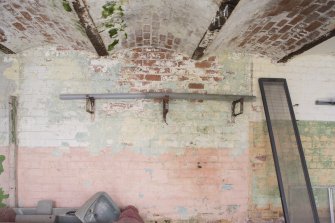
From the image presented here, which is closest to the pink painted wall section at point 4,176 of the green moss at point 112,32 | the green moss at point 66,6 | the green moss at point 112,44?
the green moss at point 112,44

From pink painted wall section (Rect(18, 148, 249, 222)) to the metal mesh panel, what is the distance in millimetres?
431

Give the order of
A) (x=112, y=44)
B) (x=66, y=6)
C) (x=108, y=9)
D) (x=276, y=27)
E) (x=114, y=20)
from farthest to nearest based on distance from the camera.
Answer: (x=112, y=44)
(x=276, y=27)
(x=114, y=20)
(x=108, y=9)
(x=66, y=6)

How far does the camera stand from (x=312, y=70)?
345cm

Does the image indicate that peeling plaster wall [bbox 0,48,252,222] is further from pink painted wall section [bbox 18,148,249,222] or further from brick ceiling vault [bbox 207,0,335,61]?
brick ceiling vault [bbox 207,0,335,61]

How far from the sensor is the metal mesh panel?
9.37 feet

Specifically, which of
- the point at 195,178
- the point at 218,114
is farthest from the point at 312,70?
the point at 195,178

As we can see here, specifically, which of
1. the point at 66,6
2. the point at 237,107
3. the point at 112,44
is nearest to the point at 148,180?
the point at 237,107

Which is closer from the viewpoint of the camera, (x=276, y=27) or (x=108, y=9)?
(x=108, y=9)

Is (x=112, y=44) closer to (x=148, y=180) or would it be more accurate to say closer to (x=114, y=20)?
(x=114, y=20)

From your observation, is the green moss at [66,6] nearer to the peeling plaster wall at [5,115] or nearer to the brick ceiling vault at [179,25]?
the brick ceiling vault at [179,25]

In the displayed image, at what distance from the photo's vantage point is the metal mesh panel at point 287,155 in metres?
2.86

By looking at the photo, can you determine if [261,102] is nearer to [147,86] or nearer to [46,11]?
[147,86]

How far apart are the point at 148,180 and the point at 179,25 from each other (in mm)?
1689

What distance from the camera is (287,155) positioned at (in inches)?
122
